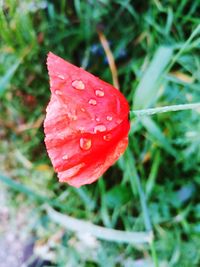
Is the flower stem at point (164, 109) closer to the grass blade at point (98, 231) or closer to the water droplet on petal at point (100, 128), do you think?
the water droplet on petal at point (100, 128)

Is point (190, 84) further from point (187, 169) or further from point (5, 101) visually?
point (5, 101)

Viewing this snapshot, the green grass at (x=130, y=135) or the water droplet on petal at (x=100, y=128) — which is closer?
the water droplet on petal at (x=100, y=128)

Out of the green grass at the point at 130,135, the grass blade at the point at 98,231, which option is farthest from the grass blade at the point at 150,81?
the grass blade at the point at 98,231

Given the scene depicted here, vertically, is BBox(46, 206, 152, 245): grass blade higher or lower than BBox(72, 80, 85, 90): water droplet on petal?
lower

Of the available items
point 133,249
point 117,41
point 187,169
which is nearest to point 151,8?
point 117,41

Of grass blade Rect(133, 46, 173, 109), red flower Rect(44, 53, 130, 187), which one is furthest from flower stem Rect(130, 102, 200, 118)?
grass blade Rect(133, 46, 173, 109)

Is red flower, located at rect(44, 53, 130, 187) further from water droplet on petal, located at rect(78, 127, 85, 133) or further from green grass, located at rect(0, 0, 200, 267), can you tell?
green grass, located at rect(0, 0, 200, 267)

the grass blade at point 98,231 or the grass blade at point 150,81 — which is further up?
the grass blade at point 150,81

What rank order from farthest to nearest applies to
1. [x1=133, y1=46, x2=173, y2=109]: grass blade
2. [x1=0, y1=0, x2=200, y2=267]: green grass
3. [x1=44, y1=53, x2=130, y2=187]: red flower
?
[x1=0, y1=0, x2=200, y2=267]: green grass, [x1=133, y1=46, x2=173, y2=109]: grass blade, [x1=44, y1=53, x2=130, y2=187]: red flower
